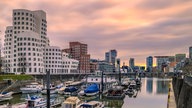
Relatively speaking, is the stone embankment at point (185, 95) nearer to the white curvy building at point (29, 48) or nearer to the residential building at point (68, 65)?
the white curvy building at point (29, 48)

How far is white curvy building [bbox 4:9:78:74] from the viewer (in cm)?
14725

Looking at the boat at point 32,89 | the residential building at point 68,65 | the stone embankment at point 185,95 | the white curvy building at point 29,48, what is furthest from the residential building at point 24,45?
the stone embankment at point 185,95

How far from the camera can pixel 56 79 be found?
144m

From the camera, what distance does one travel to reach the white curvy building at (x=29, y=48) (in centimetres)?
14725

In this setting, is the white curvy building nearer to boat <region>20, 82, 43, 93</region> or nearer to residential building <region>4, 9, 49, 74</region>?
residential building <region>4, 9, 49, 74</region>

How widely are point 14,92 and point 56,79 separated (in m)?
55.0

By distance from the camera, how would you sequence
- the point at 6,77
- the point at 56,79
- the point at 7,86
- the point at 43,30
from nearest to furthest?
the point at 7,86
the point at 6,77
the point at 56,79
the point at 43,30

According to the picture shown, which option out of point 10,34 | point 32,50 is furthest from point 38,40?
point 10,34

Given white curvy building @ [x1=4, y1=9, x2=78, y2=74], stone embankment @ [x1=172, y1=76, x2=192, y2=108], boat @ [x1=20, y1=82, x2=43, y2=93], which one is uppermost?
white curvy building @ [x1=4, y1=9, x2=78, y2=74]

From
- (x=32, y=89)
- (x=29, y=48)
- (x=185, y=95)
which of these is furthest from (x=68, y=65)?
(x=185, y=95)

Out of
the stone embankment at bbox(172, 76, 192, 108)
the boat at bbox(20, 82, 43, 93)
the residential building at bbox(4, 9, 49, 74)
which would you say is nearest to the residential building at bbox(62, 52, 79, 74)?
the residential building at bbox(4, 9, 49, 74)

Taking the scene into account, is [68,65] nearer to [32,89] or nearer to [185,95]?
[32,89]

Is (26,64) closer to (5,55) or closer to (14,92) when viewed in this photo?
(5,55)

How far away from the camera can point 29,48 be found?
483 feet
